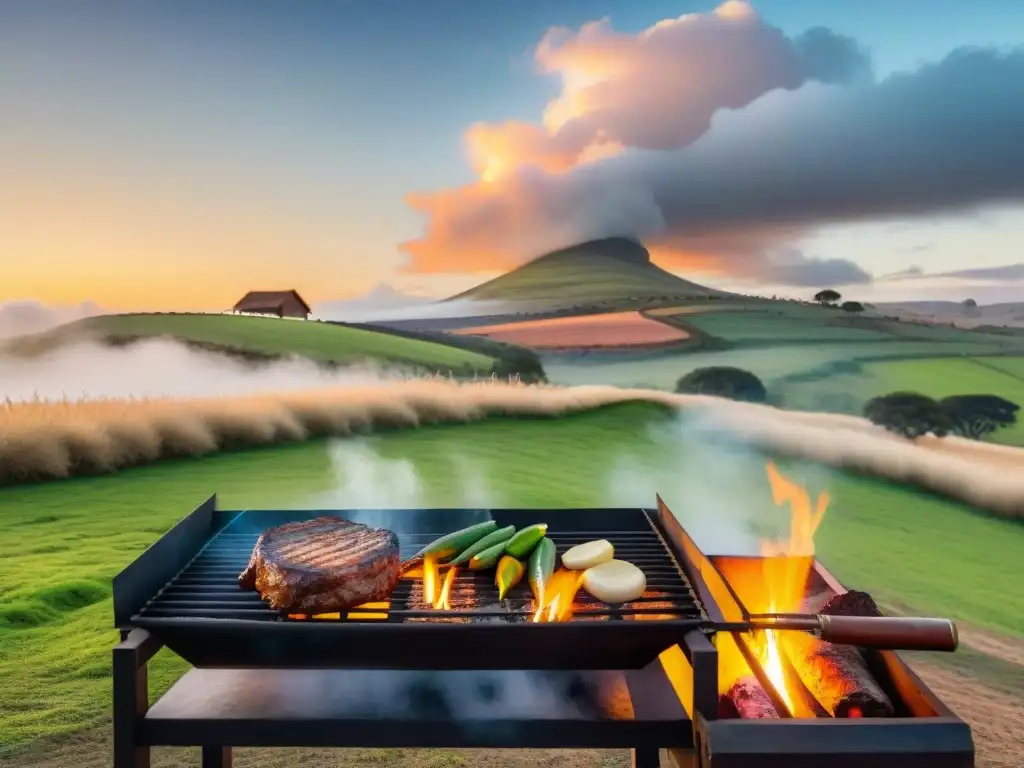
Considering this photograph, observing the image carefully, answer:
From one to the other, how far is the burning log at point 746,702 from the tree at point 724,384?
4.65 metres

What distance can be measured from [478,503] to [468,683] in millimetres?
3680

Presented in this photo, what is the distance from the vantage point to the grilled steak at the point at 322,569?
231 centimetres

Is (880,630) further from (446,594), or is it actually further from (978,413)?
(978,413)

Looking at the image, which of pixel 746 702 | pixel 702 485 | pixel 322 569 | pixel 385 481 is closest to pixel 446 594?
pixel 322 569

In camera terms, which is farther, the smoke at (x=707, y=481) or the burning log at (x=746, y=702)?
the smoke at (x=707, y=481)

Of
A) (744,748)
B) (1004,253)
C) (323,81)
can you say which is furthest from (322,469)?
(1004,253)

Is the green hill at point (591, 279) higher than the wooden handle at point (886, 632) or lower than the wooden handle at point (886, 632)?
higher

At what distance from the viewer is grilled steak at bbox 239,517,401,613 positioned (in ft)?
7.59

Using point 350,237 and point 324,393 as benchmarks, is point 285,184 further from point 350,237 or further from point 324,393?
point 324,393

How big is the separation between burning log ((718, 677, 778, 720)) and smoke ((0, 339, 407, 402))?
4.68 metres

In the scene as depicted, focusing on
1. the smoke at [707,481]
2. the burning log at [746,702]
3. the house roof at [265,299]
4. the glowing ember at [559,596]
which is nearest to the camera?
the glowing ember at [559,596]

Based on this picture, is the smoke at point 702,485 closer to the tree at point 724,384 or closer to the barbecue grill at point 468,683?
the tree at point 724,384

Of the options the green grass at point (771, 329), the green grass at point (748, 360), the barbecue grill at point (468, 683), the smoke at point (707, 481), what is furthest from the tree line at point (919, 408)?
the barbecue grill at point (468, 683)

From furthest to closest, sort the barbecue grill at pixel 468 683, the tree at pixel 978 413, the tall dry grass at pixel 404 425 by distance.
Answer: the tree at pixel 978 413 → the tall dry grass at pixel 404 425 → the barbecue grill at pixel 468 683
